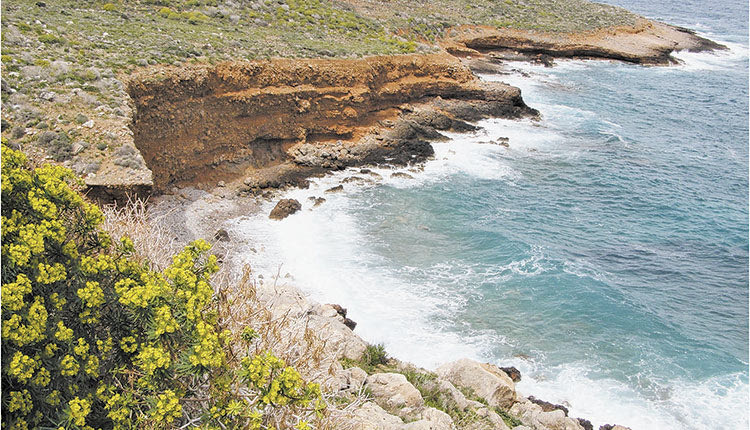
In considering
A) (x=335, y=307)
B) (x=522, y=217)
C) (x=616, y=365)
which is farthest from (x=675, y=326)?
(x=335, y=307)

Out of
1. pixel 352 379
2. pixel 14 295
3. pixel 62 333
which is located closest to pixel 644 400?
pixel 352 379

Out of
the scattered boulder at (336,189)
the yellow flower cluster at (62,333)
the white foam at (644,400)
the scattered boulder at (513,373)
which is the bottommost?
the white foam at (644,400)

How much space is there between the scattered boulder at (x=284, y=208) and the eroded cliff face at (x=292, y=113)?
3141mm

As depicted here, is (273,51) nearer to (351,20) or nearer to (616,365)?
(351,20)

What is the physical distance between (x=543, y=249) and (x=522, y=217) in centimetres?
366

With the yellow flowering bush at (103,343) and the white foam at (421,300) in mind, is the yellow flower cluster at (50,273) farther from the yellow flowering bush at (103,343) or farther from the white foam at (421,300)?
the white foam at (421,300)

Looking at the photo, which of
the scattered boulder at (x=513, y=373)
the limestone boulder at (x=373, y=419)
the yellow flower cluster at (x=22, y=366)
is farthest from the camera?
the scattered boulder at (x=513, y=373)

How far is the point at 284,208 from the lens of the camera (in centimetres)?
3000

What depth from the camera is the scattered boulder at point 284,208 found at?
29688 millimetres

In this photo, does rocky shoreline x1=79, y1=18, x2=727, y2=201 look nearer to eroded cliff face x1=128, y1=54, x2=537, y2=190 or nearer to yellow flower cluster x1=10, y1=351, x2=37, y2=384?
eroded cliff face x1=128, y1=54, x2=537, y2=190

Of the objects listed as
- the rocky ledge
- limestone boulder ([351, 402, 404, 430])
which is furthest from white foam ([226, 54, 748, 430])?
limestone boulder ([351, 402, 404, 430])

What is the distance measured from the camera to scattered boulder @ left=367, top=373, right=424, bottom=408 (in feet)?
42.1

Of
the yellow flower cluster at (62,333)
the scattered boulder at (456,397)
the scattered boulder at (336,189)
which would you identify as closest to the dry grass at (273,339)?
the yellow flower cluster at (62,333)

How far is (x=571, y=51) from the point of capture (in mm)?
67438
